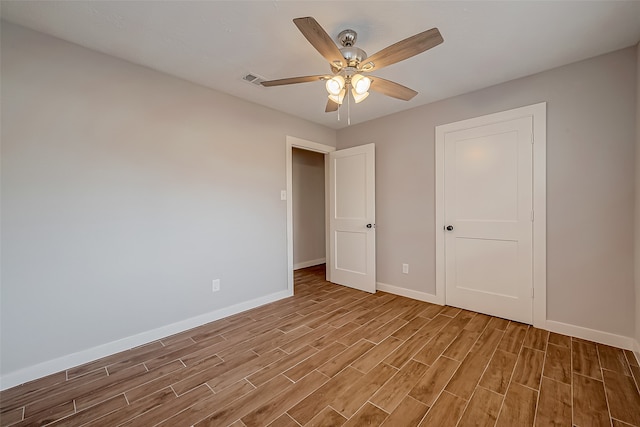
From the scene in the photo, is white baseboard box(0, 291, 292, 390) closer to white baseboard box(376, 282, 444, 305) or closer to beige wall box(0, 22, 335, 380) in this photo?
beige wall box(0, 22, 335, 380)

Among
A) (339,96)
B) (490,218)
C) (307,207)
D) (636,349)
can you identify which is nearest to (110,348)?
(339,96)

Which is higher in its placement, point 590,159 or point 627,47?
point 627,47

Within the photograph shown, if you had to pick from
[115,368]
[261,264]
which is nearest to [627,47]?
[261,264]

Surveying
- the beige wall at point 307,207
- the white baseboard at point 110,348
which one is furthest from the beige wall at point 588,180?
the white baseboard at point 110,348

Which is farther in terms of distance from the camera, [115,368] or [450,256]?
[450,256]

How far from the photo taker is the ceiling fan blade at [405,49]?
4.63 ft

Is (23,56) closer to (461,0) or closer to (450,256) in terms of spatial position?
(461,0)

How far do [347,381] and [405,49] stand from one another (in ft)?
7.02

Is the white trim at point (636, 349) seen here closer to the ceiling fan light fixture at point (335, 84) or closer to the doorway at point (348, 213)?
the doorway at point (348, 213)

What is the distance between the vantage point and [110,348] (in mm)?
2154

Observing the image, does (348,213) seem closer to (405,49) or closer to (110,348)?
(405,49)

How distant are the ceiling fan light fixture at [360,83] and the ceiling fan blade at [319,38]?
0.42 ft

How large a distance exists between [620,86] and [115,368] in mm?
4532

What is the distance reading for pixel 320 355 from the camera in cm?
211
